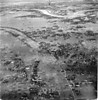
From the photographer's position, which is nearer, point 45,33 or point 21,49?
point 21,49

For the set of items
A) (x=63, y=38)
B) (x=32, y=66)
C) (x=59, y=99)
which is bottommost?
(x=59, y=99)

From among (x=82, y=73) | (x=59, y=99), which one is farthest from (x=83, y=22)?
(x=59, y=99)

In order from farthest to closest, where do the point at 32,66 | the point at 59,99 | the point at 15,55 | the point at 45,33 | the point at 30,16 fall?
the point at 30,16
the point at 45,33
the point at 15,55
the point at 32,66
the point at 59,99

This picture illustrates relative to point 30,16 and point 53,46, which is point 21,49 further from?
point 30,16

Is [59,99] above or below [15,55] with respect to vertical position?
below

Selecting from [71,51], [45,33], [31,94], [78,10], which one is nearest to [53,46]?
[71,51]

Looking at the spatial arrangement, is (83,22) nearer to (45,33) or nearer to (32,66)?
(45,33)

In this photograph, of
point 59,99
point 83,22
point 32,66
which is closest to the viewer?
point 59,99
